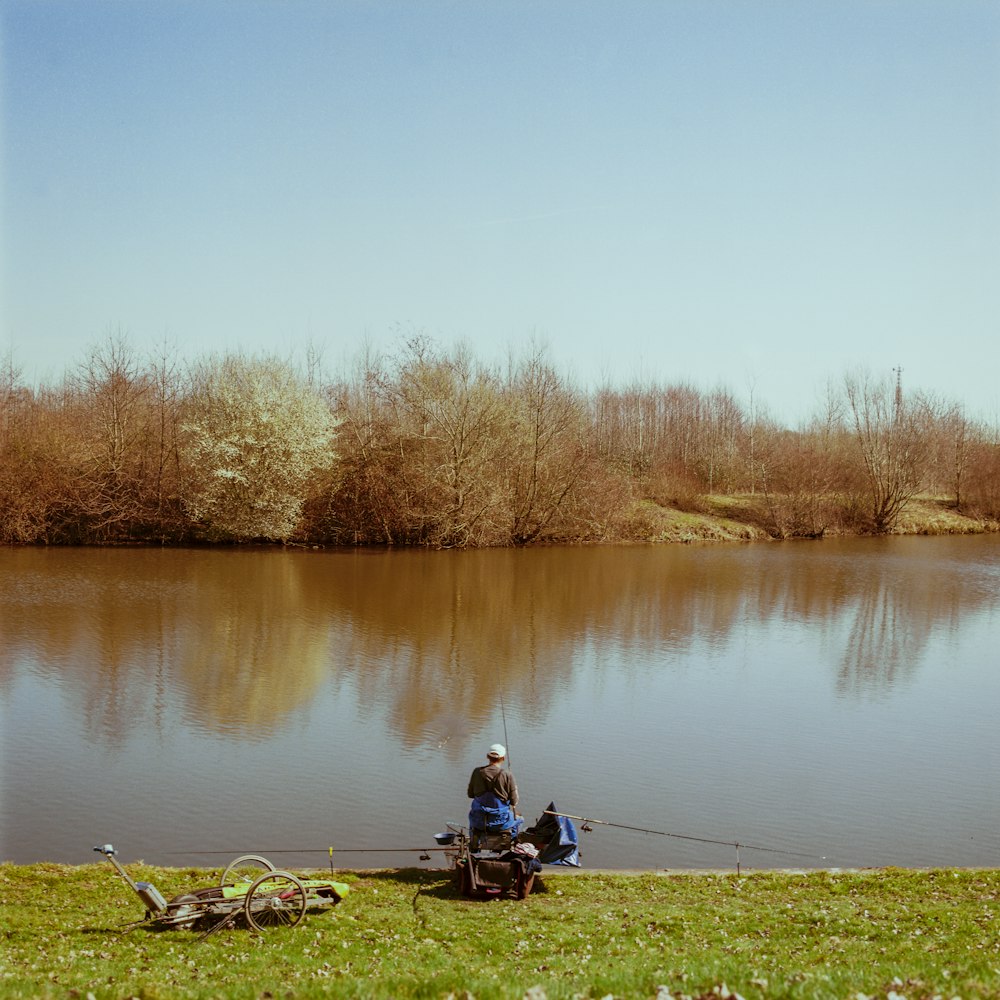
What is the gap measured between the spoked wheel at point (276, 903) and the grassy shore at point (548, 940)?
17 centimetres

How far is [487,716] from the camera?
17.2 meters

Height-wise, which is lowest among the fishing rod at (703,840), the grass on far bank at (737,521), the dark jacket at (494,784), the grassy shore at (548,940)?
the fishing rod at (703,840)

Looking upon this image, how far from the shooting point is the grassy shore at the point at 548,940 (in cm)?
643

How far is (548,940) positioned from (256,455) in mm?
38762

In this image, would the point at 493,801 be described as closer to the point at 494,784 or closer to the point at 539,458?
the point at 494,784

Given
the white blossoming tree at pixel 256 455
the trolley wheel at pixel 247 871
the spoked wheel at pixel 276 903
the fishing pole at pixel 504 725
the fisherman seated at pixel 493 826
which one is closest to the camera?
the spoked wheel at pixel 276 903

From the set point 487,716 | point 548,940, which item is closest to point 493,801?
point 548,940

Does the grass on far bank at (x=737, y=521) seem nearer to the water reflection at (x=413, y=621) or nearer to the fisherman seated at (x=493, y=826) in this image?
the water reflection at (x=413, y=621)

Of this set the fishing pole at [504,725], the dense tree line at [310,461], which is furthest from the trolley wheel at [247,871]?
the dense tree line at [310,461]

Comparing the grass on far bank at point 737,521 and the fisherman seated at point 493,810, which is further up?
the grass on far bank at point 737,521

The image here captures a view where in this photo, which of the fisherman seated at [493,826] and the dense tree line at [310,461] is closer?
the fisherman seated at [493,826]

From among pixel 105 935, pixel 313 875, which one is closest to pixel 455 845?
pixel 313 875

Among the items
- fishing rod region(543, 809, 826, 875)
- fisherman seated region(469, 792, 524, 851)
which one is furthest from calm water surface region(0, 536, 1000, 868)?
fisherman seated region(469, 792, 524, 851)

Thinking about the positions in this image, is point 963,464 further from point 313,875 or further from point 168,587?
point 313,875
